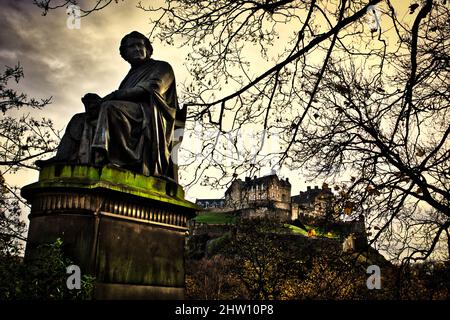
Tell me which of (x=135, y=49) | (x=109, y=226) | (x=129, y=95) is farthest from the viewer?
(x=135, y=49)

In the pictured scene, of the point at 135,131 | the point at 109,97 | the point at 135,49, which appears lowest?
the point at 135,131

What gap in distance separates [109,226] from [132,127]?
1.32 metres

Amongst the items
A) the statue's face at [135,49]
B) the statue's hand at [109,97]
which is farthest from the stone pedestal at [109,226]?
the statue's face at [135,49]

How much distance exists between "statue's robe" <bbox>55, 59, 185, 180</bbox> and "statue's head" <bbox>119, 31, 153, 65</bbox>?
0.28m

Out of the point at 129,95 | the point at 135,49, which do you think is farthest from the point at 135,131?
the point at 135,49

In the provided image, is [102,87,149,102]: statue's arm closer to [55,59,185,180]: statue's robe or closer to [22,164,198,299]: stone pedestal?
[55,59,185,180]: statue's robe

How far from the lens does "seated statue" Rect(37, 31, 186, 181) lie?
4852 mm

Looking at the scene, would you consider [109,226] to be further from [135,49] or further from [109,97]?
[135,49]

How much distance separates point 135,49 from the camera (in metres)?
5.90

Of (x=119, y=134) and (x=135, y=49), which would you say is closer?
(x=119, y=134)

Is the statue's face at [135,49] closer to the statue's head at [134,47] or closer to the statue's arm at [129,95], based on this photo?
the statue's head at [134,47]
